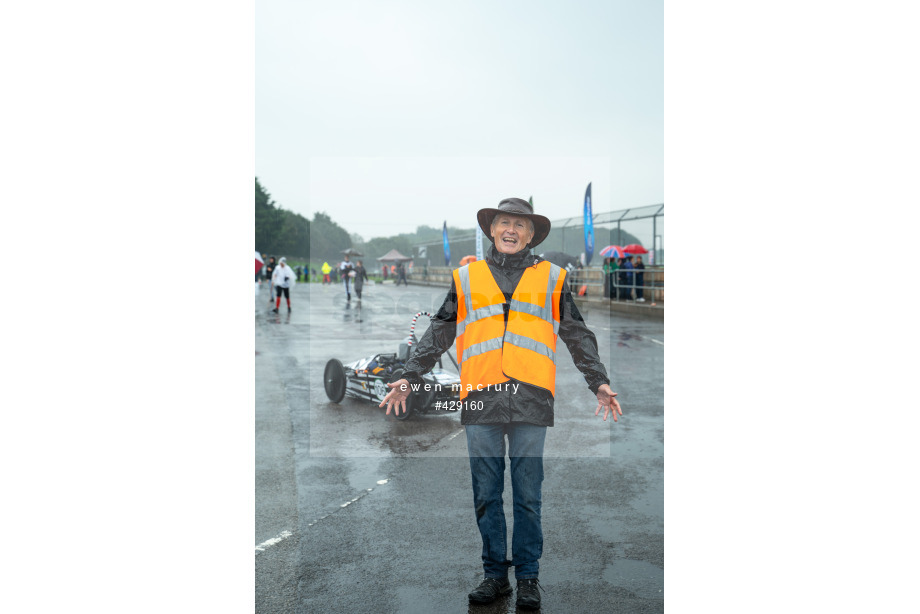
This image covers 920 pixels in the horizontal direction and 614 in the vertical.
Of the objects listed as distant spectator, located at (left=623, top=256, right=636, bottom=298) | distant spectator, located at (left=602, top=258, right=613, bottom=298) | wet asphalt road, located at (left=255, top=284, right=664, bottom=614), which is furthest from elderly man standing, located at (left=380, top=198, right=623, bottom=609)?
distant spectator, located at (left=623, top=256, right=636, bottom=298)

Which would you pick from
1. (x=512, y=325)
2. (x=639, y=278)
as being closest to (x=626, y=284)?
(x=639, y=278)

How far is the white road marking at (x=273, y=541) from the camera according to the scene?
165 inches

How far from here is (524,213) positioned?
352cm

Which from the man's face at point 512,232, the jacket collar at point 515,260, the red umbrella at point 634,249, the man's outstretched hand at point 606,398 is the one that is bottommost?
the man's outstretched hand at point 606,398

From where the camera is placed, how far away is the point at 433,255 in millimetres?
5188

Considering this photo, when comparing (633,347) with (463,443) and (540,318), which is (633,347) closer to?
(463,443)

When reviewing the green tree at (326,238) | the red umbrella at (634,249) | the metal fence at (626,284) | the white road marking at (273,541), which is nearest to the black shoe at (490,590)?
the white road marking at (273,541)

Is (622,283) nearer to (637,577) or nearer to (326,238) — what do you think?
(326,238)

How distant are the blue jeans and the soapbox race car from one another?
303 centimetres

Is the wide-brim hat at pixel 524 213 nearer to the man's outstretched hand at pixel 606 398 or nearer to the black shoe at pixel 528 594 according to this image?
the man's outstretched hand at pixel 606 398

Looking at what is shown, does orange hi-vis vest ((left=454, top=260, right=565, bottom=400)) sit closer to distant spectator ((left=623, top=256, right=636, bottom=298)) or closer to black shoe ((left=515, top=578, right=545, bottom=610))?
black shoe ((left=515, top=578, right=545, bottom=610))

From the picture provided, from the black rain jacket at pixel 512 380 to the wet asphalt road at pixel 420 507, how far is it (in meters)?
0.98

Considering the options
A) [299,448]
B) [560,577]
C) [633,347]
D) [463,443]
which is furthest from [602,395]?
[633,347]

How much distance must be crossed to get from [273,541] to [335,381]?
13.0ft
